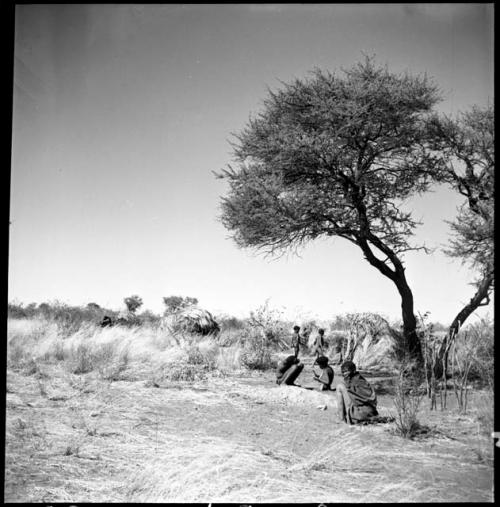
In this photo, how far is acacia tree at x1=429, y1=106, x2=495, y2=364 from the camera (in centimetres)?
759

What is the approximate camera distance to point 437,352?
7.48 metres

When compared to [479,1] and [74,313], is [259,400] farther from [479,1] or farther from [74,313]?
[74,313]

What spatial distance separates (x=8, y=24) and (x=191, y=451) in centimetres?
394

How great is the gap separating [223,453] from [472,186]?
5913 millimetres

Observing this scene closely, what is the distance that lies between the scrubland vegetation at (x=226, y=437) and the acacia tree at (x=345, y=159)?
7.05 ft

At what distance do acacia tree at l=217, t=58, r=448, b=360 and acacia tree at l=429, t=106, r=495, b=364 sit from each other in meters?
0.33

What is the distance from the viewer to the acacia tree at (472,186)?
299 inches

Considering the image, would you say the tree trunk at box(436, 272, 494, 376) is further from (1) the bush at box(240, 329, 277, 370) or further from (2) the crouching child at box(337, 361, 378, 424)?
(1) the bush at box(240, 329, 277, 370)

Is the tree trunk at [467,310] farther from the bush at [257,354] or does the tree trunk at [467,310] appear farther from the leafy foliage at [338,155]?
the bush at [257,354]

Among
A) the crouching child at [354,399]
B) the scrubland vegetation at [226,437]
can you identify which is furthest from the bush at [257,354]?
the crouching child at [354,399]

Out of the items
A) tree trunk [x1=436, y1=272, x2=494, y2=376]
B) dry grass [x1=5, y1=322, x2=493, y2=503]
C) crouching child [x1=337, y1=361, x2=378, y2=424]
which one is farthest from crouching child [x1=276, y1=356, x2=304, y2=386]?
tree trunk [x1=436, y1=272, x2=494, y2=376]

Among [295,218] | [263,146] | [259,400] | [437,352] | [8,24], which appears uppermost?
[263,146]

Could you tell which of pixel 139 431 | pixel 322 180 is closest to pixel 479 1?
pixel 322 180

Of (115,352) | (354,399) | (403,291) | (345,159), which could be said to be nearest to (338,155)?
(345,159)
